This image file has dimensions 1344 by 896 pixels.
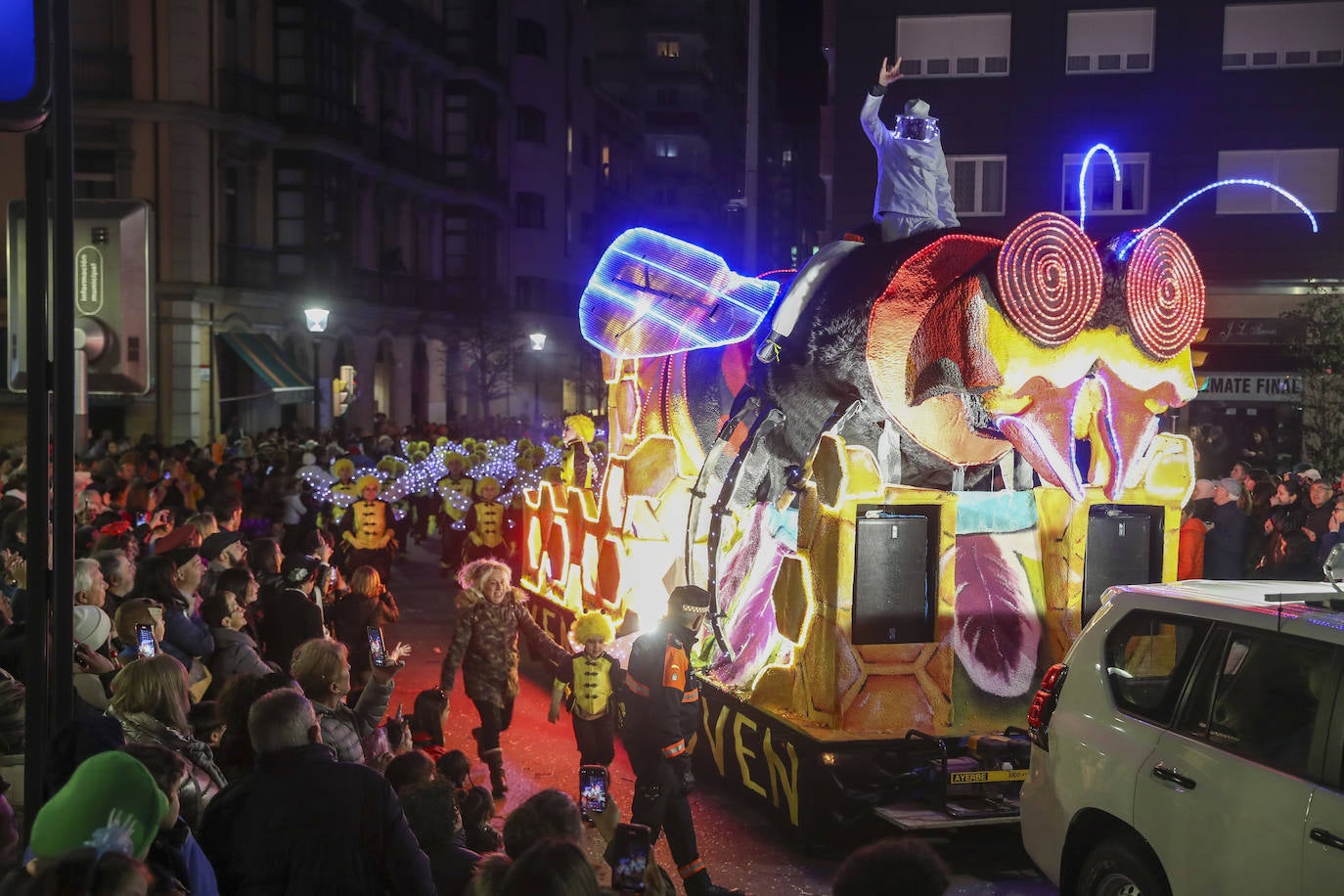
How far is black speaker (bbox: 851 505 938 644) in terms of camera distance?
8.61 meters

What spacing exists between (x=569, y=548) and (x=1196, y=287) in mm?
6451

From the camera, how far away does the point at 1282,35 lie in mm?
27594

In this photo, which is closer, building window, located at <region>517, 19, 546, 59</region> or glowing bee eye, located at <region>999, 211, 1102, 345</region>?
glowing bee eye, located at <region>999, 211, 1102, 345</region>

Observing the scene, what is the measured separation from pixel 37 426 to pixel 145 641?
10.8 feet

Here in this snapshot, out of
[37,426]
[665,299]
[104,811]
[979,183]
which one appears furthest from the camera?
[979,183]

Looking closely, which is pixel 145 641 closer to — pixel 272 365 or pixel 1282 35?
pixel 272 365

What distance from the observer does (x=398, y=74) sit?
135 feet

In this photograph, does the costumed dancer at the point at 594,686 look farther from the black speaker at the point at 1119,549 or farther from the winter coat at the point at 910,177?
the winter coat at the point at 910,177

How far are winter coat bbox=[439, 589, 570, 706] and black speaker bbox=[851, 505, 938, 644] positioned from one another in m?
2.27

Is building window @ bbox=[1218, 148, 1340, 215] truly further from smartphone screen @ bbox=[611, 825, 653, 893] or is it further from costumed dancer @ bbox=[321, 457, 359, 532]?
smartphone screen @ bbox=[611, 825, 653, 893]

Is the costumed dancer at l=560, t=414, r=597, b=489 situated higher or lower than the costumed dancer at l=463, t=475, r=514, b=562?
higher

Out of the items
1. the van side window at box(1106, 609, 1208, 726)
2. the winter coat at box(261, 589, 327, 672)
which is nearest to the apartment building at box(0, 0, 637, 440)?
the winter coat at box(261, 589, 327, 672)

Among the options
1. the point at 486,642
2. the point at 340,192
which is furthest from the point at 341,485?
the point at 340,192

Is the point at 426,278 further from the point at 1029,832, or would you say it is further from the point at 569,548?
the point at 1029,832
